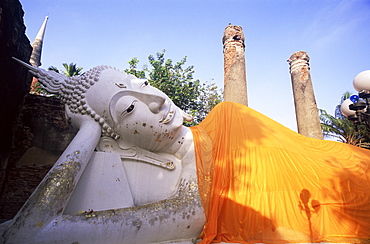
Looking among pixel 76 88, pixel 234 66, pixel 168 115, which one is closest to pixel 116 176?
pixel 168 115

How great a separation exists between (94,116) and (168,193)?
3.43 ft

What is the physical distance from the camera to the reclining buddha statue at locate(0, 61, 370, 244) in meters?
1.74

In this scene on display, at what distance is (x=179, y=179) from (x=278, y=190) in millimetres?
936

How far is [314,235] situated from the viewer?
6.32 ft

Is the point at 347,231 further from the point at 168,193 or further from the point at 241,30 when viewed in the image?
the point at 241,30

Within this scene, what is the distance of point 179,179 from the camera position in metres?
2.30

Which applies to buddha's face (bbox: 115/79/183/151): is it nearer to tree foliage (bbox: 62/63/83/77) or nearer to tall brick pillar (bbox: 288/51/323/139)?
tall brick pillar (bbox: 288/51/323/139)

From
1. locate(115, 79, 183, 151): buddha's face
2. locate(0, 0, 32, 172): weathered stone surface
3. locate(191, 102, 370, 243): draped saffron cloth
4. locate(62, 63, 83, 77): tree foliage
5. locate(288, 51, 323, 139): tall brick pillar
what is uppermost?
locate(62, 63, 83, 77): tree foliage

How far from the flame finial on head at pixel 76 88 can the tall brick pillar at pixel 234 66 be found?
4456 mm

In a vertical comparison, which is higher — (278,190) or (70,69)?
(70,69)

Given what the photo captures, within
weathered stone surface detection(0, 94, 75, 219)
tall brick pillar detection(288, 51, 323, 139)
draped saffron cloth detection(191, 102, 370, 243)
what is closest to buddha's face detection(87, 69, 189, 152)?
draped saffron cloth detection(191, 102, 370, 243)

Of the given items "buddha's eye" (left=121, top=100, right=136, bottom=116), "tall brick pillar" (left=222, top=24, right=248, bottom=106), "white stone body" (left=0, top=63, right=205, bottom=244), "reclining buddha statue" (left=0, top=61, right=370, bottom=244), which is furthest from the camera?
"tall brick pillar" (left=222, top=24, right=248, bottom=106)

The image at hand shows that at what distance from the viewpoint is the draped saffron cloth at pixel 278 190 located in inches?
77.2

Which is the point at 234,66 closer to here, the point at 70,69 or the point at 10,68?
the point at 10,68
